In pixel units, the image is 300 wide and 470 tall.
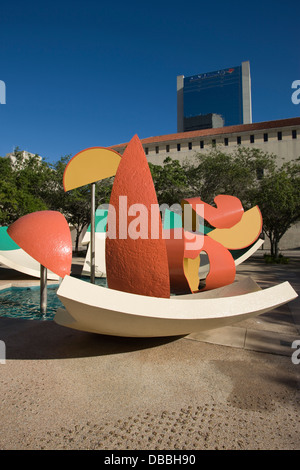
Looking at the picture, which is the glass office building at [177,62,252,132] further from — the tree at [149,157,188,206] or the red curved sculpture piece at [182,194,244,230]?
the red curved sculpture piece at [182,194,244,230]

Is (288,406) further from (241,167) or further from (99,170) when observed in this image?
(241,167)

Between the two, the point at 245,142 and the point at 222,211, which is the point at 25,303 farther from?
the point at 245,142

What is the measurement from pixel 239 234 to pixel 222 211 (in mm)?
1213

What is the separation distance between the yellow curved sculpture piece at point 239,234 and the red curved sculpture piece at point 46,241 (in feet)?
18.4

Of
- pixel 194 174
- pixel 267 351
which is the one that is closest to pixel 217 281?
pixel 267 351

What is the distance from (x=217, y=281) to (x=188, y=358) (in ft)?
14.4

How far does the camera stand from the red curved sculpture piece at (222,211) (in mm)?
9109

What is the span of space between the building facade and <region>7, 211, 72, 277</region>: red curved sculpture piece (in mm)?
35780

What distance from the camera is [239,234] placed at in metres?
9.95

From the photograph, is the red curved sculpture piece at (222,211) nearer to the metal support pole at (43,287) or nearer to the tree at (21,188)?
the metal support pole at (43,287)

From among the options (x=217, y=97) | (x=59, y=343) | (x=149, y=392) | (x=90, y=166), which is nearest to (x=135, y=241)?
(x=149, y=392)

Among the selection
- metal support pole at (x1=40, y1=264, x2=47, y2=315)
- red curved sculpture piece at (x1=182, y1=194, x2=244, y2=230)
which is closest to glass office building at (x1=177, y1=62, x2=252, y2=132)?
red curved sculpture piece at (x1=182, y1=194, x2=244, y2=230)

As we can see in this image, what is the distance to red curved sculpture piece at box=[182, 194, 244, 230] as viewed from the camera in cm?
911
